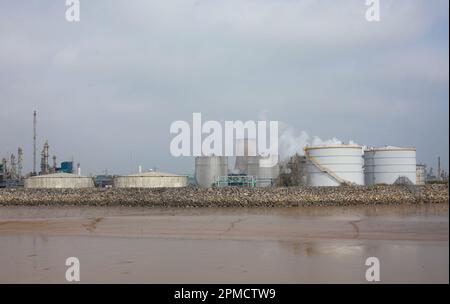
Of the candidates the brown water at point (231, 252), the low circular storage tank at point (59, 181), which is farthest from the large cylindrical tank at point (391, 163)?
the low circular storage tank at point (59, 181)

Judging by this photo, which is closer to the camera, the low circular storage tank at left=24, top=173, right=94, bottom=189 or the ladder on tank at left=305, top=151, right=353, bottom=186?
the ladder on tank at left=305, top=151, right=353, bottom=186

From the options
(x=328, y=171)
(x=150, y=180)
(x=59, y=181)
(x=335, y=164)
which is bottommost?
(x=59, y=181)

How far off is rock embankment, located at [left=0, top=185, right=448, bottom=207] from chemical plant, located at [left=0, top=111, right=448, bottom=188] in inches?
139

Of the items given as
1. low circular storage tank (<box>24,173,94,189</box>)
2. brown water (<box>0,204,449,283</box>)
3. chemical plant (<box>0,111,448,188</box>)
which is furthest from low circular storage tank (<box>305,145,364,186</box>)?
low circular storage tank (<box>24,173,94,189</box>)

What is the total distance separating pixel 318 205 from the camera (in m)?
37.8

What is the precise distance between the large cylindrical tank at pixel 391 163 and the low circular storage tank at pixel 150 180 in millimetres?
21737

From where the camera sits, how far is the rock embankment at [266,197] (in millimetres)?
38406

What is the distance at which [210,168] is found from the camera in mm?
53469

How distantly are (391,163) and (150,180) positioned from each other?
25775 millimetres

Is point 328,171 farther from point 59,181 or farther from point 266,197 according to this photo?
point 59,181

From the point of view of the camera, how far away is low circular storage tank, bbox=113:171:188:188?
54.4m

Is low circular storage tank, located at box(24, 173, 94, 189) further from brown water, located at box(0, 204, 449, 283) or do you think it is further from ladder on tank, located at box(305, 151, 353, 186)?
brown water, located at box(0, 204, 449, 283)

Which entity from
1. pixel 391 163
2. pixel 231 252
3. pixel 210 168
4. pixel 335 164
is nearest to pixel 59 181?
pixel 210 168

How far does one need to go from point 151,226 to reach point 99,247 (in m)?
7.18
